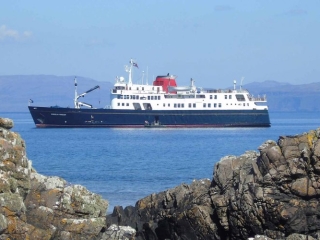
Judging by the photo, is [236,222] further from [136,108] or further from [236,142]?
[136,108]

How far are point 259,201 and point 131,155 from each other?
3764 centimetres

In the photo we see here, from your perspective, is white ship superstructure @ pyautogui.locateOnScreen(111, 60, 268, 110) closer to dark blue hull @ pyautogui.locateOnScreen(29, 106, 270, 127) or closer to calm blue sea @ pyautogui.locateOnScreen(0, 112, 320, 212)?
dark blue hull @ pyautogui.locateOnScreen(29, 106, 270, 127)

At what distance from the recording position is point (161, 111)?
301ft

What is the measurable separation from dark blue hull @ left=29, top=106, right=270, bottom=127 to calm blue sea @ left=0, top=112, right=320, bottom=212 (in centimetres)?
108

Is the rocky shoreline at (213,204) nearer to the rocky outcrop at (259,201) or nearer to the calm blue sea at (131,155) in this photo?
the rocky outcrop at (259,201)

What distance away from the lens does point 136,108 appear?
92.2 m

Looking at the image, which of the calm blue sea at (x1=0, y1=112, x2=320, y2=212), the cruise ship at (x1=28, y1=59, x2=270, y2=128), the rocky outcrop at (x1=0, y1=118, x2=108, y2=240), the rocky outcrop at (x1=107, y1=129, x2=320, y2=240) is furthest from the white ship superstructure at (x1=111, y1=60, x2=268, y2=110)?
the rocky outcrop at (x1=0, y1=118, x2=108, y2=240)

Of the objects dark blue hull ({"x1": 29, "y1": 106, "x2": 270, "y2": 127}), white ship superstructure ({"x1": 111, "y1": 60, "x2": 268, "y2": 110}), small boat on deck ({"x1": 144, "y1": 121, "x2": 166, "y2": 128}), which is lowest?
small boat on deck ({"x1": 144, "y1": 121, "x2": 166, "y2": 128})

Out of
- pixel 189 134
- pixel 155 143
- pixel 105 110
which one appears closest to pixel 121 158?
pixel 155 143

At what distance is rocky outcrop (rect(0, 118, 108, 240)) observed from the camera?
15617 millimetres

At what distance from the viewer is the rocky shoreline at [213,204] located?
16078 mm

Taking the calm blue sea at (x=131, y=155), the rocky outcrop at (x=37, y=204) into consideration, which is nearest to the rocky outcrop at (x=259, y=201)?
the rocky outcrop at (x=37, y=204)

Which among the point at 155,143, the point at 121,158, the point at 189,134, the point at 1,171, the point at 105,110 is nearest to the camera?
the point at 1,171

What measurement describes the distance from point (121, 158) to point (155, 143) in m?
17.1
